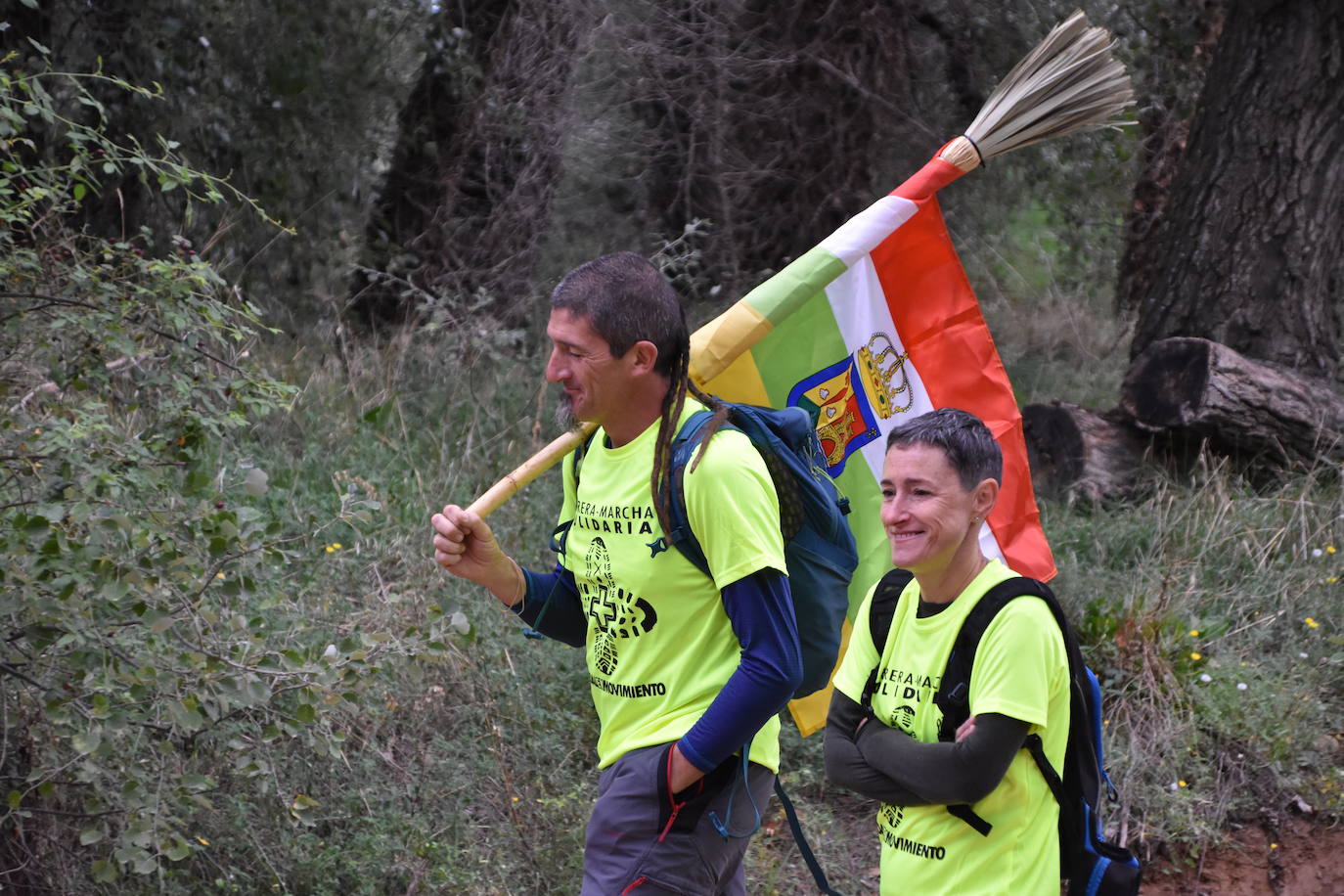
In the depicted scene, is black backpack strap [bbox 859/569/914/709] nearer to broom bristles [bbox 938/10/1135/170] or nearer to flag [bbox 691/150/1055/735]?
flag [bbox 691/150/1055/735]

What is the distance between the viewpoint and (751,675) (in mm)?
2607

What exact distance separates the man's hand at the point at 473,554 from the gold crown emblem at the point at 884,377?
46.3 inches

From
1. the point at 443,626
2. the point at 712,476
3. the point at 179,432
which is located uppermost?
the point at 712,476

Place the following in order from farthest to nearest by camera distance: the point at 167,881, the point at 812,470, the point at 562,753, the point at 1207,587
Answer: the point at 1207,587
the point at 562,753
the point at 167,881
the point at 812,470

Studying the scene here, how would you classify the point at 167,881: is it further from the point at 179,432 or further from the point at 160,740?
the point at 179,432

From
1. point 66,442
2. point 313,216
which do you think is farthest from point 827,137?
point 66,442

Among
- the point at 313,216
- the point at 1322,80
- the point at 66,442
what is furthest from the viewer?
the point at 313,216

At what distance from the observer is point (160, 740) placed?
13.5 ft

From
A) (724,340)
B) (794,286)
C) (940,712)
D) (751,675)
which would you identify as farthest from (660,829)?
(794,286)

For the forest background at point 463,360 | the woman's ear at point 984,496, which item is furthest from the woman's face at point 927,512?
the forest background at point 463,360

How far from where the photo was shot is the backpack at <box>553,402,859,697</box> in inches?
113

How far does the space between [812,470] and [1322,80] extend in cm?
587

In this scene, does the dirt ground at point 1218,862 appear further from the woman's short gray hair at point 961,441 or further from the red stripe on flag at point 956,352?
the woman's short gray hair at point 961,441

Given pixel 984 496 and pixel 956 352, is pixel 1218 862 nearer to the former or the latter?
pixel 956 352
